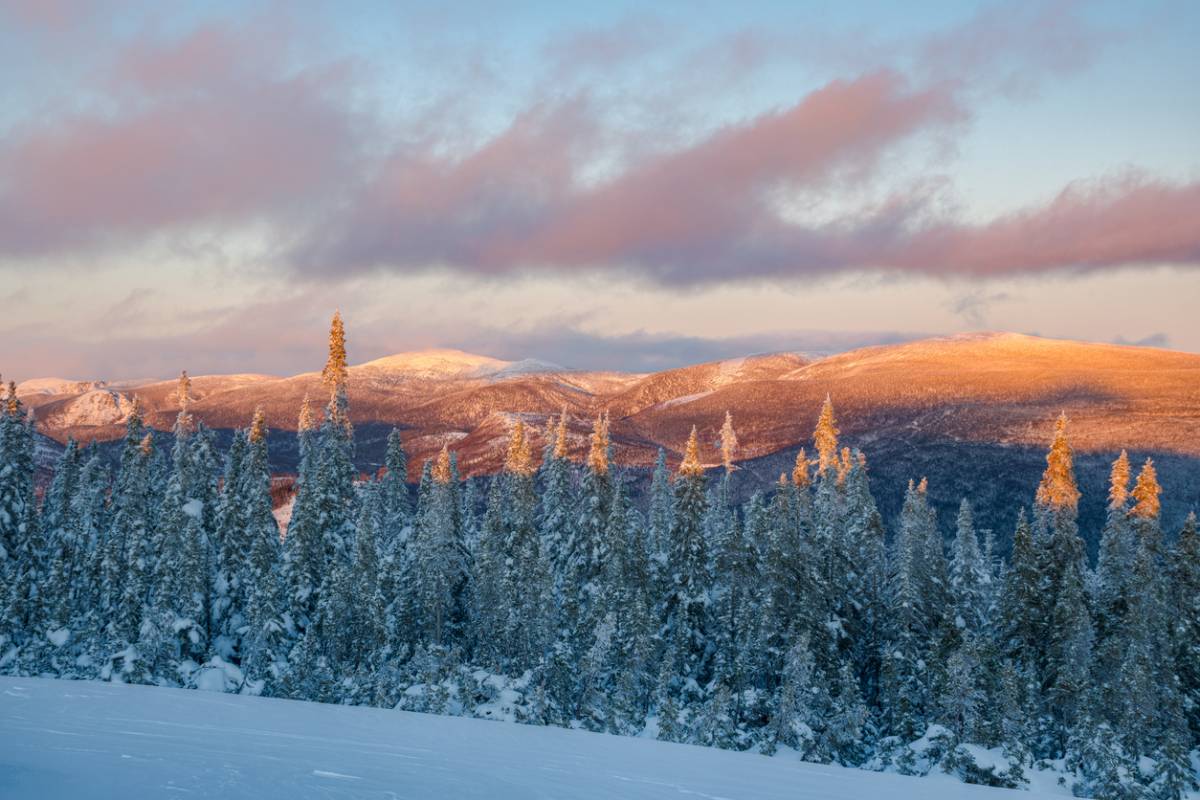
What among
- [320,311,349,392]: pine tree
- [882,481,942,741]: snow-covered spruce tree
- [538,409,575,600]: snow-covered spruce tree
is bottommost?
[882,481,942,741]: snow-covered spruce tree

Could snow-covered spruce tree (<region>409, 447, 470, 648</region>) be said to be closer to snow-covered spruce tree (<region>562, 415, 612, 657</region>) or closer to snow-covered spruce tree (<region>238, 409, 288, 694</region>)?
snow-covered spruce tree (<region>562, 415, 612, 657</region>)

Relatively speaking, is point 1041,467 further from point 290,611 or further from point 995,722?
point 290,611

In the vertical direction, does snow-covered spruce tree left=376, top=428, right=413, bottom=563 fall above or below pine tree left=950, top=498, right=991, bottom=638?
above

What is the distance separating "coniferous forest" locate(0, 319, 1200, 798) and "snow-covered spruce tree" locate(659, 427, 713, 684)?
14cm

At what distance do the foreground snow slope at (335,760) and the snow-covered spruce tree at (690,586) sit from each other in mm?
26901

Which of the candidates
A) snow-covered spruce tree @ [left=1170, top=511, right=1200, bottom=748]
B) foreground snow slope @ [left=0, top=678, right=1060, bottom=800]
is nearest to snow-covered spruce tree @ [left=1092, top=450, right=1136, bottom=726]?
snow-covered spruce tree @ [left=1170, top=511, right=1200, bottom=748]

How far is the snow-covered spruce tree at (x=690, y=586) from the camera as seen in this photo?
50.3 metres

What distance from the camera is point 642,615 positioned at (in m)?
44.6

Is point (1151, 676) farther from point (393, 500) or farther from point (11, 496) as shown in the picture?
point (11, 496)

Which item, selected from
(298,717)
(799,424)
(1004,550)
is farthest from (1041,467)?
(298,717)

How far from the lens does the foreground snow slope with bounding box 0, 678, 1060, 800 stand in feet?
41.1

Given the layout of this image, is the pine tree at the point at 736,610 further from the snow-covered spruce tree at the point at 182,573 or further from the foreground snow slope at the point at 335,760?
the snow-covered spruce tree at the point at 182,573

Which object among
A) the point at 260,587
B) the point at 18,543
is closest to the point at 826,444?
the point at 260,587

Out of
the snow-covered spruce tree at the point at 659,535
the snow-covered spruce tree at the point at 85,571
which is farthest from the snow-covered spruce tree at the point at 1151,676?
the snow-covered spruce tree at the point at 85,571
